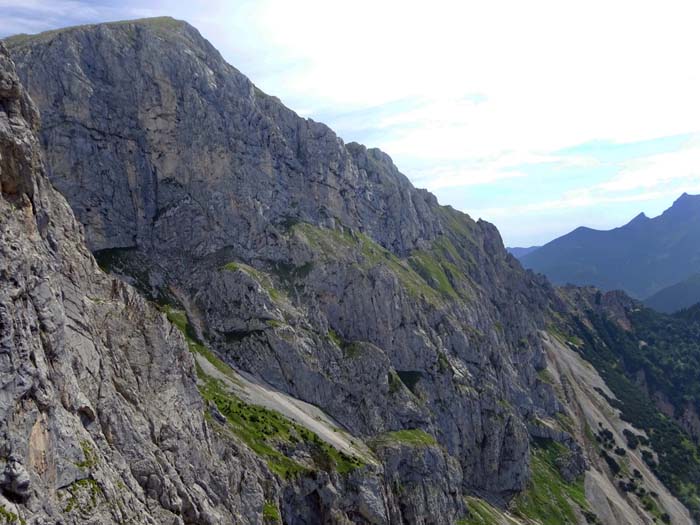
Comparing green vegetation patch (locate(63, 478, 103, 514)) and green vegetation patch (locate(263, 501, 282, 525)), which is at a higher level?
green vegetation patch (locate(63, 478, 103, 514))

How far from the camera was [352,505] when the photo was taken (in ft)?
357

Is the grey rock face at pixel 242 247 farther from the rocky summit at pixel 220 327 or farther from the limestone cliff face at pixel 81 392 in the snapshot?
the limestone cliff face at pixel 81 392

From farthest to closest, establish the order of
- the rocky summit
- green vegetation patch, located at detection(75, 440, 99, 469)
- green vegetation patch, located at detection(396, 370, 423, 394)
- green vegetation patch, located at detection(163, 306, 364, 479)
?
green vegetation patch, located at detection(396, 370, 423, 394), green vegetation patch, located at detection(163, 306, 364, 479), the rocky summit, green vegetation patch, located at detection(75, 440, 99, 469)

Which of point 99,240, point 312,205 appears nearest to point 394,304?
point 312,205

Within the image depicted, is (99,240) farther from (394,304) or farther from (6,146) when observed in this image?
(6,146)

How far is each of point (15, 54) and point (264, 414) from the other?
118 m

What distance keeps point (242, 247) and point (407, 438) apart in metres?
67.9

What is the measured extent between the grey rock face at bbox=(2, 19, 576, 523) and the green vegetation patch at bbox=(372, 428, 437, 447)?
3.22 m

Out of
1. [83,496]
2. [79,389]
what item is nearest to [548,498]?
[79,389]

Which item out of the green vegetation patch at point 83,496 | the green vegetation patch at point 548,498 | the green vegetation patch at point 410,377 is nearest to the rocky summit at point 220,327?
the green vegetation patch at point 410,377

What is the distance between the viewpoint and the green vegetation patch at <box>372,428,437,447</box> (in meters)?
141

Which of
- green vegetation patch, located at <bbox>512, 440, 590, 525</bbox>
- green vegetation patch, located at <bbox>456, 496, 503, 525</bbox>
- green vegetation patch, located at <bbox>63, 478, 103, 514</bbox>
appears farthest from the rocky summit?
green vegetation patch, located at <bbox>63, 478, 103, 514</bbox>

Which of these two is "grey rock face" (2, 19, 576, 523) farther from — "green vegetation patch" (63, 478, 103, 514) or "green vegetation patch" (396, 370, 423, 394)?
"green vegetation patch" (63, 478, 103, 514)

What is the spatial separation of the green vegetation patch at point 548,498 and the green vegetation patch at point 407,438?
41.9m
